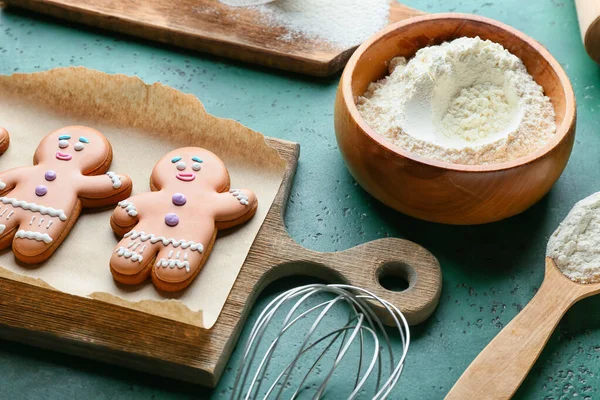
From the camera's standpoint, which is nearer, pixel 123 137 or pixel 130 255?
pixel 130 255

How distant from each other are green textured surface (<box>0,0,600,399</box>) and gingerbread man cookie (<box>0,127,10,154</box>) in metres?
0.20

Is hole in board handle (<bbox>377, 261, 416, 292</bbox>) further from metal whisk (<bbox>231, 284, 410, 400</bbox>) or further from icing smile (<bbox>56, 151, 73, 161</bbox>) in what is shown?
icing smile (<bbox>56, 151, 73, 161</bbox>)

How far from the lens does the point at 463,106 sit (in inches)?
43.3

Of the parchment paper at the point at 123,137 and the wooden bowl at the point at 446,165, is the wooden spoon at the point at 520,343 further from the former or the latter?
the parchment paper at the point at 123,137

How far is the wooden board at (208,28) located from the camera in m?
1.30

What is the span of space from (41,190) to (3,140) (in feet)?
0.43

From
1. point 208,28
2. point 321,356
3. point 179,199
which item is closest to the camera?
point 321,356

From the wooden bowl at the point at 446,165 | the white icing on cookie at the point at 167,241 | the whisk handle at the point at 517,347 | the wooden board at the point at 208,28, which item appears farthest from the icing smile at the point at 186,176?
the whisk handle at the point at 517,347

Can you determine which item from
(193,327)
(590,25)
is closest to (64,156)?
(193,327)

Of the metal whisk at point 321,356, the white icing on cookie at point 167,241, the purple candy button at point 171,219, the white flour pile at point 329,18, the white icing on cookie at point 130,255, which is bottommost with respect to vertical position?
the metal whisk at point 321,356

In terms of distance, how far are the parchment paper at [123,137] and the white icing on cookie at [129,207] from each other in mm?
47

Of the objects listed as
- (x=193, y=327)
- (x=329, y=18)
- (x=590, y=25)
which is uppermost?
(x=590, y=25)

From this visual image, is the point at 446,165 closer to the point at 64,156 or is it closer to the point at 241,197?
the point at 241,197

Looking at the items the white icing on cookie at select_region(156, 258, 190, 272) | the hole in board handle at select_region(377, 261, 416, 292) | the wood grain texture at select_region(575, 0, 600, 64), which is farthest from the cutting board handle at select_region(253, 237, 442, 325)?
the wood grain texture at select_region(575, 0, 600, 64)
